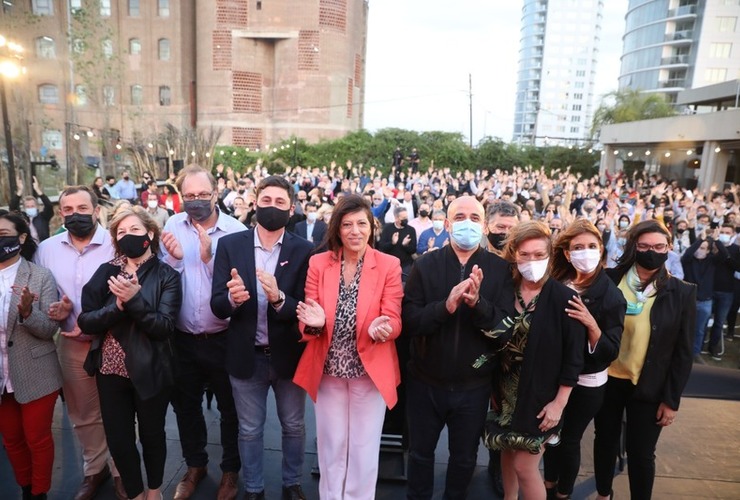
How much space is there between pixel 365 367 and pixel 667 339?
181 cm

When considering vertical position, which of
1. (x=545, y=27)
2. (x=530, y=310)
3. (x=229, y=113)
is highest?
(x=545, y=27)

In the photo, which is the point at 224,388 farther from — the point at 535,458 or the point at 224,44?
the point at 224,44

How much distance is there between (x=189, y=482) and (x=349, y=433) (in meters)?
1.29

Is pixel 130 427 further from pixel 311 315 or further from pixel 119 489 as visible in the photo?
pixel 311 315

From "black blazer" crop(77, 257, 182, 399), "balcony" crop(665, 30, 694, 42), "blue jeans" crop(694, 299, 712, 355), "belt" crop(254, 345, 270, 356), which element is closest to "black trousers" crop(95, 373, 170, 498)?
"black blazer" crop(77, 257, 182, 399)

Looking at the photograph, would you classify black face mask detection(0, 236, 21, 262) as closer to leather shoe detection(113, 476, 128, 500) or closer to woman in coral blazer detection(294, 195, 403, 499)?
leather shoe detection(113, 476, 128, 500)

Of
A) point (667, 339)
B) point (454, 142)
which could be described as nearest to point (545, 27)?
point (454, 142)

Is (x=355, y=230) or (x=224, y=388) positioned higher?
(x=355, y=230)

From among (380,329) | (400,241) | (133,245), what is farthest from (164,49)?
(380,329)

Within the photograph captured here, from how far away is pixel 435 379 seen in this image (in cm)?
264

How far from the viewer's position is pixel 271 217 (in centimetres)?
285

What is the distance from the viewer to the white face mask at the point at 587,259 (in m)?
2.75

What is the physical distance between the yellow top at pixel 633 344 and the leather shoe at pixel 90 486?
11.3ft

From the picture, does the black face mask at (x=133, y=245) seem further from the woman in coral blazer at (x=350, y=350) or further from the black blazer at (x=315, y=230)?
the black blazer at (x=315, y=230)
